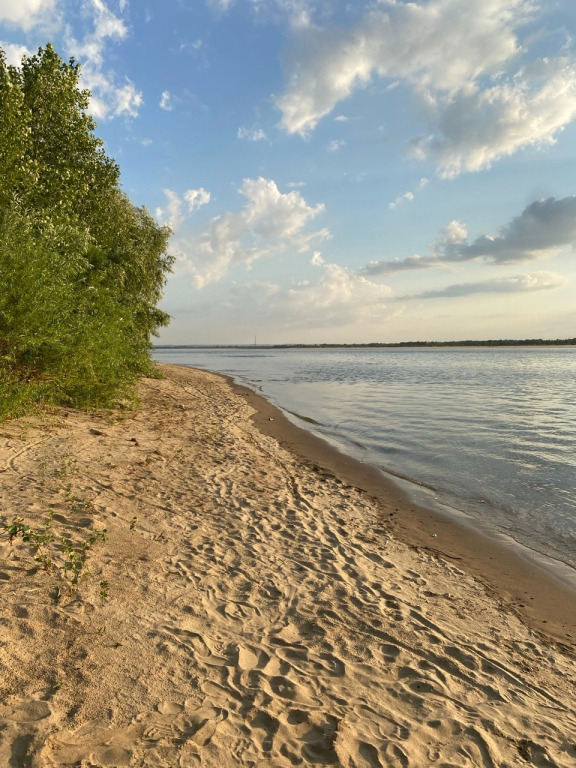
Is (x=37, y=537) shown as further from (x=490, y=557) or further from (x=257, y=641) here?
(x=490, y=557)

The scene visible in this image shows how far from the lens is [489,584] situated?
20.1 feet

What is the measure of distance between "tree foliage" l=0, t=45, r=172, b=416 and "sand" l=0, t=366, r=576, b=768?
3.49 m

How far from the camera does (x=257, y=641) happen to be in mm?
4270

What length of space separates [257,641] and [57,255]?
31.7 feet

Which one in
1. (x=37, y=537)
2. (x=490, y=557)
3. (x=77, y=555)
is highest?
(x=37, y=537)

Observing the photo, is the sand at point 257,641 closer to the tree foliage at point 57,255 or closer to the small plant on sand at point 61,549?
the small plant on sand at point 61,549

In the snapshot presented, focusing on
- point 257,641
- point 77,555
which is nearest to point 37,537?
point 77,555

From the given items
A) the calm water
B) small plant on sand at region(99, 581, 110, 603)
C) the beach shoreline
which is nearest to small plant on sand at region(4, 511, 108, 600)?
small plant on sand at region(99, 581, 110, 603)

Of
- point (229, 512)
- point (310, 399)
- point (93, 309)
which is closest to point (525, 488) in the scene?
point (229, 512)

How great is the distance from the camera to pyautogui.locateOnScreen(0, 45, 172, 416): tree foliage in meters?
9.91

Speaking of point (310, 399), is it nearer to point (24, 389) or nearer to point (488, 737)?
point (24, 389)

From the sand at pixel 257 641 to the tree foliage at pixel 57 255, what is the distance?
3.49 m

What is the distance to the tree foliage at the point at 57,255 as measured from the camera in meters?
9.91

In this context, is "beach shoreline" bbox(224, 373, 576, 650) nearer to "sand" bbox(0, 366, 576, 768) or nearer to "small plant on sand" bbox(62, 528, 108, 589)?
"sand" bbox(0, 366, 576, 768)
